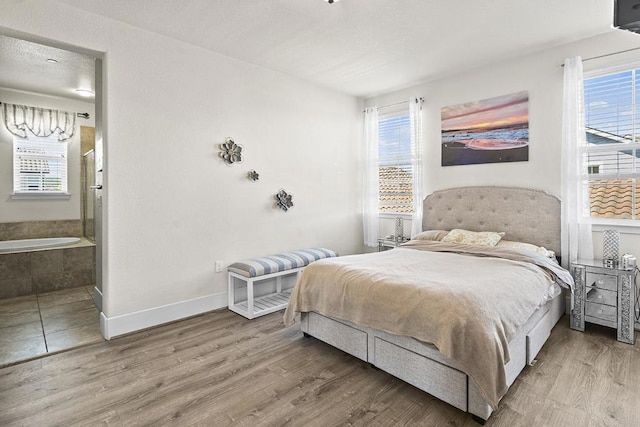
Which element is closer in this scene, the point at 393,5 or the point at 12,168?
the point at 393,5

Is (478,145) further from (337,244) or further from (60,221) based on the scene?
(60,221)

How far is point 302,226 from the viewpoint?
443 centimetres

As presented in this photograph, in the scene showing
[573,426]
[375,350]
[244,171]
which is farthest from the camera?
[244,171]

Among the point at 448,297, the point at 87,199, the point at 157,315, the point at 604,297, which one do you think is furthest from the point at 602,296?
the point at 87,199

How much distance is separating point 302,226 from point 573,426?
3.25 meters

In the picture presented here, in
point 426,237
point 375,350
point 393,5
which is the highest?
point 393,5

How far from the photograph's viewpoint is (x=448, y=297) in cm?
191

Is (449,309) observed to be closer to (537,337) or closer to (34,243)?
(537,337)

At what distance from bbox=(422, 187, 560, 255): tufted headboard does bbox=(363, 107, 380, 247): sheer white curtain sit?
2.78 feet

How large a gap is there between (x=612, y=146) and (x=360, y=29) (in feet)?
8.35

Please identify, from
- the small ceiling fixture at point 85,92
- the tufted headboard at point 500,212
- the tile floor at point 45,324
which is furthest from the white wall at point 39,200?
the tufted headboard at point 500,212

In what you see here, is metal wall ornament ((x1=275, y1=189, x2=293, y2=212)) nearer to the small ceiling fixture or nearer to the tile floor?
the tile floor

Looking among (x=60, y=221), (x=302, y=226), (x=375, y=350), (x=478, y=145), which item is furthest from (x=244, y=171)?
(x=60, y=221)

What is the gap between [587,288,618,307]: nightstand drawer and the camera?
277 centimetres
